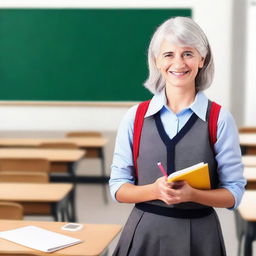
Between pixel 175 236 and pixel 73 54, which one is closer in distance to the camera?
pixel 175 236

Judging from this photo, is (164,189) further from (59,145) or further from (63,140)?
(63,140)

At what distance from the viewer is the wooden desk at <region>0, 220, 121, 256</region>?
219cm

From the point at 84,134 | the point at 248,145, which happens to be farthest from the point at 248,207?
the point at 84,134

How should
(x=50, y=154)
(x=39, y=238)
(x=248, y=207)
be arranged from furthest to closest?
1. (x=50, y=154)
2. (x=248, y=207)
3. (x=39, y=238)

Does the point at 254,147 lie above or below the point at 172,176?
above

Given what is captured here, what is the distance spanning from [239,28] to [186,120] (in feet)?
17.1

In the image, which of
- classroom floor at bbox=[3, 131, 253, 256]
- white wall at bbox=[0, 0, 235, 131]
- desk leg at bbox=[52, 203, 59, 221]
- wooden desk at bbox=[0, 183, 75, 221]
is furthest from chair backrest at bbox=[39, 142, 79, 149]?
desk leg at bbox=[52, 203, 59, 221]

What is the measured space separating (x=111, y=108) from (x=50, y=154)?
6.23 feet

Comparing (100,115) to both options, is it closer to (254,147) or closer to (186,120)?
(254,147)

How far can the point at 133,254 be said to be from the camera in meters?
1.73

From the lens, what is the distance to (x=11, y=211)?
2.98 meters

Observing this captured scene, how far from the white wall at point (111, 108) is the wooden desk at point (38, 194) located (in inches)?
127

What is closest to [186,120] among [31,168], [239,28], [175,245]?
[175,245]

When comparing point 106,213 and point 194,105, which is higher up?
point 194,105
